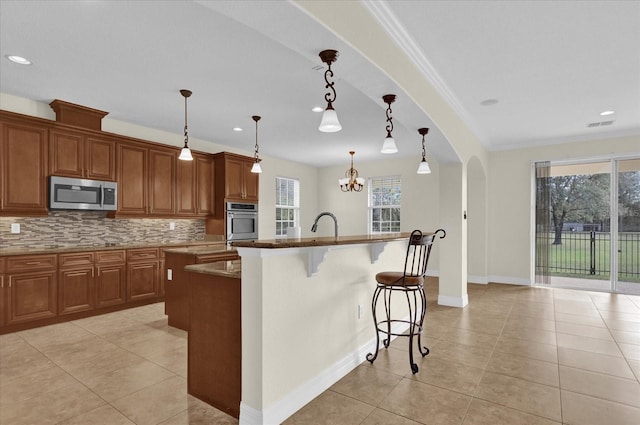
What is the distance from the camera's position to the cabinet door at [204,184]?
566 centimetres

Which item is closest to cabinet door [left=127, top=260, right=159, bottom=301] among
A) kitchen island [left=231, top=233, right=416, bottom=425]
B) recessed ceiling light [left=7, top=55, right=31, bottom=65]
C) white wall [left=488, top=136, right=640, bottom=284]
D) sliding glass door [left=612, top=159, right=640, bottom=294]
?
recessed ceiling light [left=7, top=55, right=31, bottom=65]

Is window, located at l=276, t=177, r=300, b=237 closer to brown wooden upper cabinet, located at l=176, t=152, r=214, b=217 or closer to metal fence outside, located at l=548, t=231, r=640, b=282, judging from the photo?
brown wooden upper cabinet, located at l=176, t=152, r=214, b=217

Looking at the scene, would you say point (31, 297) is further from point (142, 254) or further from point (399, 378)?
point (399, 378)

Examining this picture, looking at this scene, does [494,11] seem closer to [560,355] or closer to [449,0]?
[449,0]

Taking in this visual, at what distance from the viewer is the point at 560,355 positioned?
296 centimetres

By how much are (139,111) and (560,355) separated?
5582 millimetres

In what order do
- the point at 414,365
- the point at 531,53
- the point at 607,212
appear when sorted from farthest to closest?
the point at 607,212 → the point at 531,53 → the point at 414,365

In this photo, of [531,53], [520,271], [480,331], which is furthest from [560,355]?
[520,271]

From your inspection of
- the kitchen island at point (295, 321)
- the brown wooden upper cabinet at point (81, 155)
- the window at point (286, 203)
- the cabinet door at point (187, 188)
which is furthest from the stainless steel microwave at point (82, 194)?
the window at point (286, 203)

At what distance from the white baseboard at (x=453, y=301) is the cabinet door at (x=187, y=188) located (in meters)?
4.25

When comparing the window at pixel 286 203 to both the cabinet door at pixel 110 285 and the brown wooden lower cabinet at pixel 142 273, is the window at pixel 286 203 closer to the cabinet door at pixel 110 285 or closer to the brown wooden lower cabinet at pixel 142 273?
the brown wooden lower cabinet at pixel 142 273

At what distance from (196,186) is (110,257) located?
1797 millimetres

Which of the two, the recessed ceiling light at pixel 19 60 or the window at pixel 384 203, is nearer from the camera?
the recessed ceiling light at pixel 19 60

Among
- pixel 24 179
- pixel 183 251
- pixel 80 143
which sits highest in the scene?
pixel 80 143
